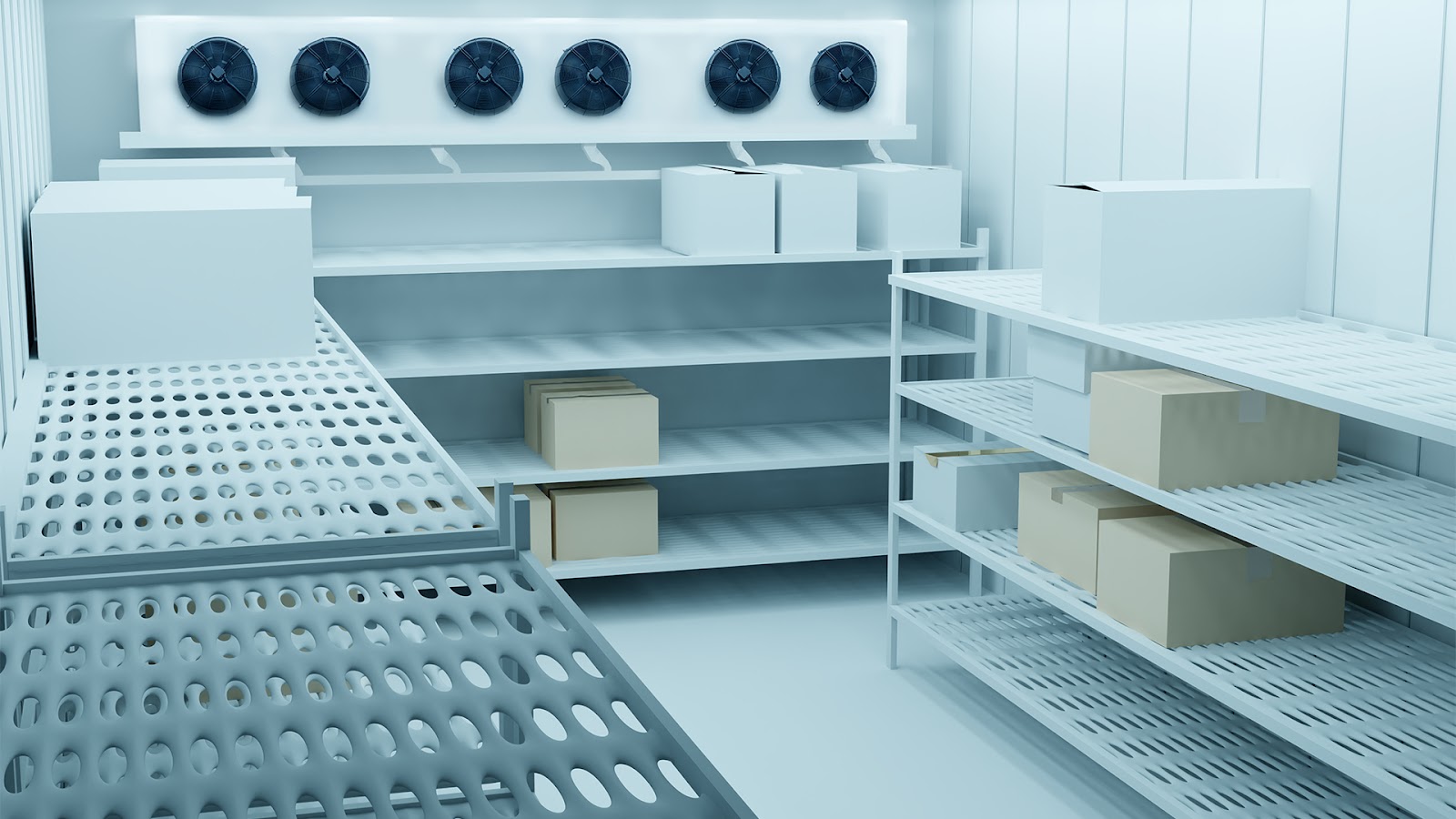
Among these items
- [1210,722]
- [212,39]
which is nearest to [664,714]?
[1210,722]

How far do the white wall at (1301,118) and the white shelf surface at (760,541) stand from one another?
1.10m

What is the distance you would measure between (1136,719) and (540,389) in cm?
218

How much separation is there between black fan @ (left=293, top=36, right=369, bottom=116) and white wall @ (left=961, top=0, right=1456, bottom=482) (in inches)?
79.1

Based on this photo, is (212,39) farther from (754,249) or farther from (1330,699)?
(1330,699)

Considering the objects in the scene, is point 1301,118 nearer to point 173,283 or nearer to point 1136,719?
point 1136,719

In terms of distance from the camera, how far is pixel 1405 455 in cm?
289

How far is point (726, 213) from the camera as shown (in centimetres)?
423

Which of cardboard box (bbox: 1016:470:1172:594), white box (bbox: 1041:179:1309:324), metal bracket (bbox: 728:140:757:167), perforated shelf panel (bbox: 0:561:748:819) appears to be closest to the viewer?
perforated shelf panel (bbox: 0:561:748:819)

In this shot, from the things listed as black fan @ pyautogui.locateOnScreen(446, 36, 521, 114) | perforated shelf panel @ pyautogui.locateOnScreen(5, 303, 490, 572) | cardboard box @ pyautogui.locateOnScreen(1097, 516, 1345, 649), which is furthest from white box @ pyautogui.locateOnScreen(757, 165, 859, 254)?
perforated shelf panel @ pyautogui.locateOnScreen(5, 303, 490, 572)

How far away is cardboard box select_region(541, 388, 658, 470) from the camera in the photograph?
4258 millimetres

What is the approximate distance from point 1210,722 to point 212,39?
10.8 ft

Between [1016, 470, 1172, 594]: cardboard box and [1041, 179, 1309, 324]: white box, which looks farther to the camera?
[1016, 470, 1172, 594]: cardboard box

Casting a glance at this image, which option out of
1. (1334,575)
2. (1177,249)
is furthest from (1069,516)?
(1334,575)

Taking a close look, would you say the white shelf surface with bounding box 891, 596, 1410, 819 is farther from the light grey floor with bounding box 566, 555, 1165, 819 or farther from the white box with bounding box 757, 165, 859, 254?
the white box with bounding box 757, 165, 859, 254
